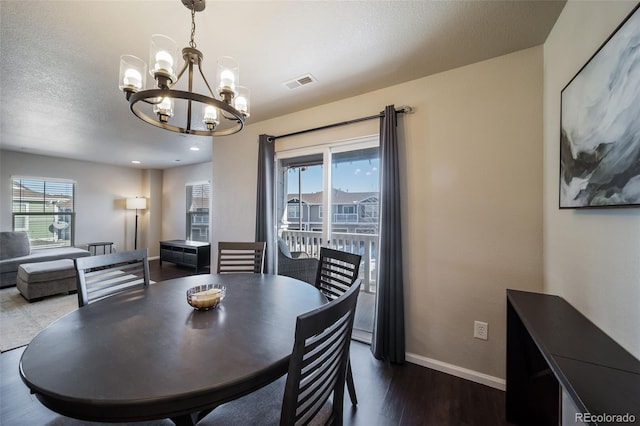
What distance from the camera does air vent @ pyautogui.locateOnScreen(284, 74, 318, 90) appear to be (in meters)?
2.25

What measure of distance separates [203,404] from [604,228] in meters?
1.73

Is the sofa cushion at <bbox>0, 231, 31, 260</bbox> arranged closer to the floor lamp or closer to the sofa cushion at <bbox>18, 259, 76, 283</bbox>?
the sofa cushion at <bbox>18, 259, 76, 283</bbox>

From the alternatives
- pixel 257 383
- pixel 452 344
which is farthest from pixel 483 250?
pixel 257 383

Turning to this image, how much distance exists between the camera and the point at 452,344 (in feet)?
6.83

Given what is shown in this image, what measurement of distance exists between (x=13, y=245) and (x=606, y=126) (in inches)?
291

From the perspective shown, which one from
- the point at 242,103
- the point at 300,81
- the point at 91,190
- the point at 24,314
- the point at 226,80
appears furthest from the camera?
the point at 91,190

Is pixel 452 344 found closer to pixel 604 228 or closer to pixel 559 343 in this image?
pixel 559 343

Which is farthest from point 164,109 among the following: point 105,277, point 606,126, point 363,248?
point 363,248

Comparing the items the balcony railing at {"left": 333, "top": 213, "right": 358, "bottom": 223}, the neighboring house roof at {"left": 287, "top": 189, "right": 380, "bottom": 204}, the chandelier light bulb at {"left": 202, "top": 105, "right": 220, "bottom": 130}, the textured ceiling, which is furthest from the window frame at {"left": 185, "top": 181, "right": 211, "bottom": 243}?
the chandelier light bulb at {"left": 202, "top": 105, "right": 220, "bottom": 130}

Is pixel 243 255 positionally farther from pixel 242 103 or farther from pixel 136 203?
pixel 136 203

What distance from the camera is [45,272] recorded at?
3.54 metres

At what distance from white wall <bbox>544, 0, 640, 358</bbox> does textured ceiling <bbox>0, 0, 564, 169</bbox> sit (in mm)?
309

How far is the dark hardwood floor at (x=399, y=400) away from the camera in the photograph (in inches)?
62.7

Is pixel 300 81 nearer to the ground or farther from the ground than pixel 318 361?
farther from the ground
